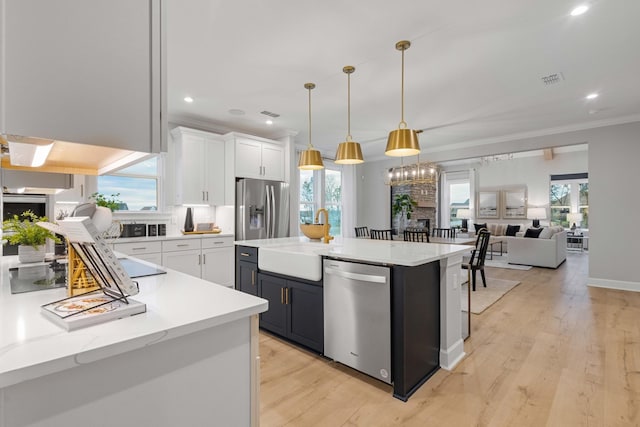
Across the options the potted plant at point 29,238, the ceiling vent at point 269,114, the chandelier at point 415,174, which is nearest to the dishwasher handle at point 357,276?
the potted plant at point 29,238

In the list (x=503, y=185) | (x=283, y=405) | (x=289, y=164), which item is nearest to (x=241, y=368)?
(x=283, y=405)

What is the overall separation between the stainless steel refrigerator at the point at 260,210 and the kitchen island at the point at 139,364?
3515mm

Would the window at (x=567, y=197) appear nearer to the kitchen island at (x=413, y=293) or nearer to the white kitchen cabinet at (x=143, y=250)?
the kitchen island at (x=413, y=293)

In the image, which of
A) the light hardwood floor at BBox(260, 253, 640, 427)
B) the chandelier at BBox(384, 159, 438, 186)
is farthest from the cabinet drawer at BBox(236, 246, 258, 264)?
the chandelier at BBox(384, 159, 438, 186)

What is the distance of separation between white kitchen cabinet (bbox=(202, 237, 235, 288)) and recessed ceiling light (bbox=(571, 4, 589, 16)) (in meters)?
4.44

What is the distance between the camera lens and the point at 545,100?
13.2 feet

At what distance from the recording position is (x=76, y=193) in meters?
3.86

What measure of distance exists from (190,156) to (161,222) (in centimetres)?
106

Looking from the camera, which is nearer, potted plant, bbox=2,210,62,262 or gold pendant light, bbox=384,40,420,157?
potted plant, bbox=2,210,62,262

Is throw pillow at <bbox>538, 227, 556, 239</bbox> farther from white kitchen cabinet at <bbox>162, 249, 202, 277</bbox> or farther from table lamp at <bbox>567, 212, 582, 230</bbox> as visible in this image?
white kitchen cabinet at <bbox>162, 249, 202, 277</bbox>

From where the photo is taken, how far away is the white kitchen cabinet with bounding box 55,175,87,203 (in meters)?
3.77

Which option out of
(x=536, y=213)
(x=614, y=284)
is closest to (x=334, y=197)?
(x=614, y=284)

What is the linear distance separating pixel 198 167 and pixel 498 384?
4.29 meters

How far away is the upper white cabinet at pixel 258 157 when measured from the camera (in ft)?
15.9
